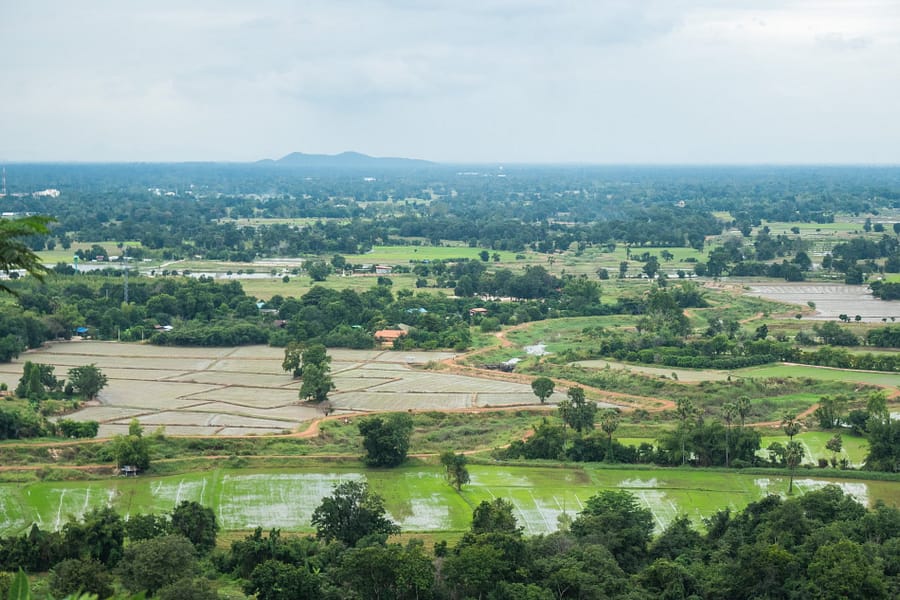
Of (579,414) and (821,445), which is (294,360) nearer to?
(579,414)

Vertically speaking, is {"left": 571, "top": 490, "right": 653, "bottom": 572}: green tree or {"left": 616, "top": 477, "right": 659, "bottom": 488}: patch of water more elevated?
{"left": 571, "top": 490, "right": 653, "bottom": 572}: green tree

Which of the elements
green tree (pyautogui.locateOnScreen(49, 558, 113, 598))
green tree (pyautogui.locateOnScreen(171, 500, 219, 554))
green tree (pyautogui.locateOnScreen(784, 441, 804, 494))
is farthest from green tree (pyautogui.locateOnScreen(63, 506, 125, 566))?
green tree (pyautogui.locateOnScreen(784, 441, 804, 494))

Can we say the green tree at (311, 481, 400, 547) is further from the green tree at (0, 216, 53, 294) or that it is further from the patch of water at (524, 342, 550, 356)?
the patch of water at (524, 342, 550, 356)

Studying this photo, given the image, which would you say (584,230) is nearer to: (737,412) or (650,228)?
(650,228)

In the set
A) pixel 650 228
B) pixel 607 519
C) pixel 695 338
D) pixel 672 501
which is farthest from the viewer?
pixel 650 228

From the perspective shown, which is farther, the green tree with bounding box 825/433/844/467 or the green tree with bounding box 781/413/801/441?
the green tree with bounding box 825/433/844/467

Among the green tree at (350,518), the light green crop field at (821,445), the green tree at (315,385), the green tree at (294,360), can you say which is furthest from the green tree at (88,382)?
the light green crop field at (821,445)

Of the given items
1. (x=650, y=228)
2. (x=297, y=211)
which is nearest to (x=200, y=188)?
(x=297, y=211)
